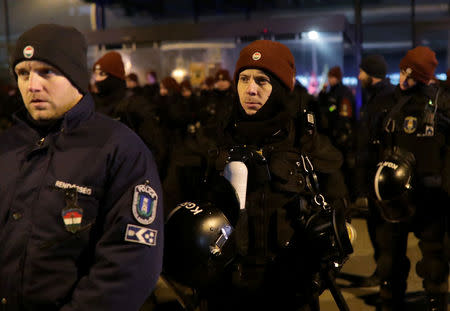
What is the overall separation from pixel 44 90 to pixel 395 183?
2.68m

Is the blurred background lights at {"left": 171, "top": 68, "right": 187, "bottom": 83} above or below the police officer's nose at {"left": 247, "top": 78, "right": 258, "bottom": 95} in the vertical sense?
below

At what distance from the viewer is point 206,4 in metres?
20.8

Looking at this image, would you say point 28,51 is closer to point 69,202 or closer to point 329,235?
point 69,202

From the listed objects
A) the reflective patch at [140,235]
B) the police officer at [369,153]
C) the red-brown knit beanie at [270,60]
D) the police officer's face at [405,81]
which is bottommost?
the police officer at [369,153]

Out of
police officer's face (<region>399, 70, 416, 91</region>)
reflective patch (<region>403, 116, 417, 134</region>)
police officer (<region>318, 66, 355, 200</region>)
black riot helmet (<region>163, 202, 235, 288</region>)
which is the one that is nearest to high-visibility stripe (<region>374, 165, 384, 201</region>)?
reflective patch (<region>403, 116, 417, 134</region>)

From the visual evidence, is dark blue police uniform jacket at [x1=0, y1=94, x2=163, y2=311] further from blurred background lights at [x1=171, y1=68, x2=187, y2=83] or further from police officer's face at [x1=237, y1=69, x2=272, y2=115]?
blurred background lights at [x1=171, y1=68, x2=187, y2=83]

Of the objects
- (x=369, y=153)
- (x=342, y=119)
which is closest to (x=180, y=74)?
(x=342, y=119)

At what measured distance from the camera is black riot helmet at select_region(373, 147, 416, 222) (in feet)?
13.5

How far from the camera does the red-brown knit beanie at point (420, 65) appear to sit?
4875mm

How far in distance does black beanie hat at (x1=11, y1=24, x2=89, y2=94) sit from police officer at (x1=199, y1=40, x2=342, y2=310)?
92 centimetres

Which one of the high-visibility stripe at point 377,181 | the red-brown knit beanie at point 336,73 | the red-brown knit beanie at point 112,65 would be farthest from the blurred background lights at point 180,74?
the high-visibility stripe at point 377,181

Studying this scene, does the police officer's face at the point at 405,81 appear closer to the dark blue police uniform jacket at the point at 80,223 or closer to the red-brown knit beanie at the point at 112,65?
the red-brown knit beanie at the point at 112,65

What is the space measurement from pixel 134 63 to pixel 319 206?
16117mm

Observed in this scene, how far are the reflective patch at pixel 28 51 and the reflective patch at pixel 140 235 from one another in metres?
0.66
